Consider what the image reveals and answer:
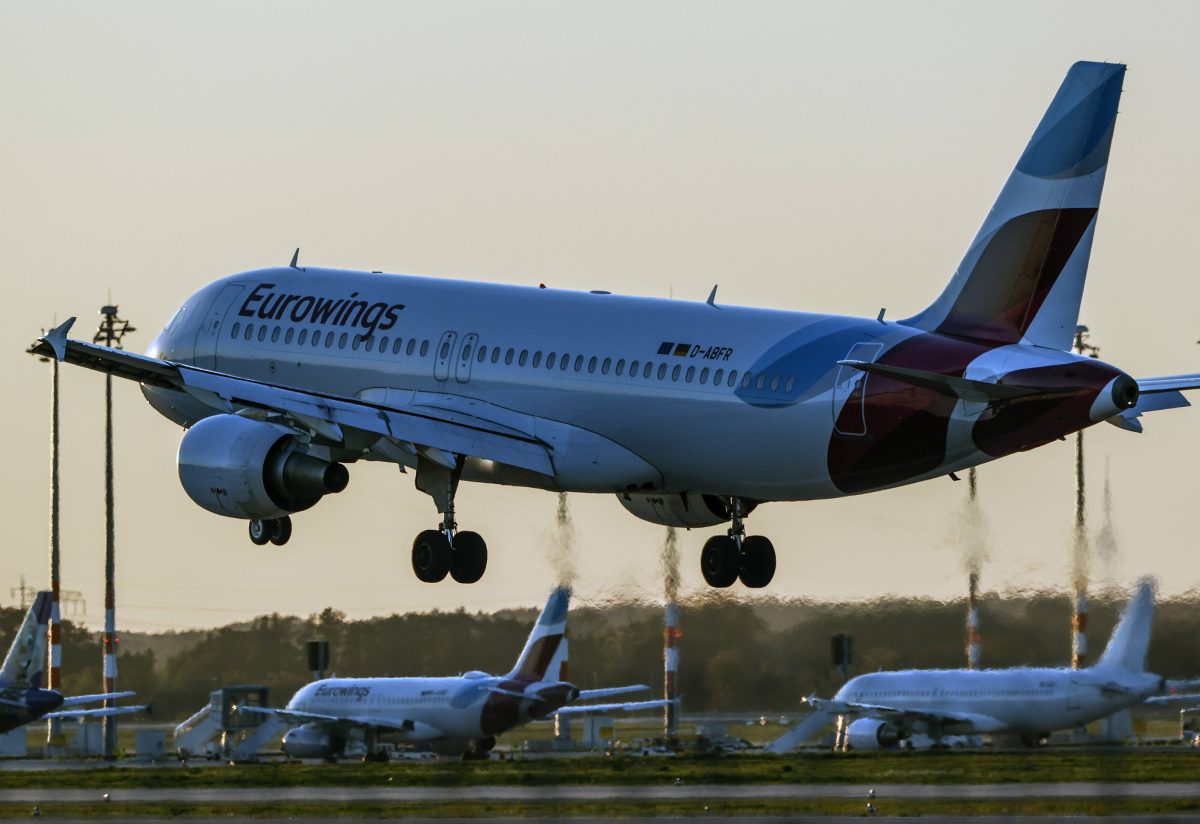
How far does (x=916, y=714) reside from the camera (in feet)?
317

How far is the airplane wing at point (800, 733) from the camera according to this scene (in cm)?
9412

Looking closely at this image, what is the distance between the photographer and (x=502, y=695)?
97.5m

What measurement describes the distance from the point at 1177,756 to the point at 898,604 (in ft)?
36.6

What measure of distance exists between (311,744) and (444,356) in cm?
4357

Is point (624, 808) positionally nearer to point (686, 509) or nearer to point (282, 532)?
point (686, 509)

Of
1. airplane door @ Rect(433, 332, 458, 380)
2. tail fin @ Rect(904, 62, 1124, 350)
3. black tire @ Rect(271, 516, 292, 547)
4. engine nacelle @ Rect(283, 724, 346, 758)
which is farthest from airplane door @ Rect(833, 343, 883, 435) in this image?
engine nacelle @ Rect(283, 724, 346, 758)

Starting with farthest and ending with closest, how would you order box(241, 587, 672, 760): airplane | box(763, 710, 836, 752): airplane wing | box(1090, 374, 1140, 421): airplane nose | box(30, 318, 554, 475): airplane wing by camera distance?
box(241, 587, 672, 760): airplane, box(763, 710, 836, 752): airplane wing, box(30, 318, 554, 475): airplane wing, box(1090, 374, 1140, 421): airplane nose

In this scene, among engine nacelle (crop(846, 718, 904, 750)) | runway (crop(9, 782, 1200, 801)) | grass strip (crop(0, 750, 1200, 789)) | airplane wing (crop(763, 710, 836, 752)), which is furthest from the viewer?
engine nacelle (crop(846, 718, 904, 750))

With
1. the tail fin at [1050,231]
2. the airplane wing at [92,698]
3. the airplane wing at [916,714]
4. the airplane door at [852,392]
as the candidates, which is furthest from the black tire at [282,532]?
the airplane wing at [92,698]

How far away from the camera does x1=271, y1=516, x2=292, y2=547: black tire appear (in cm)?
6053

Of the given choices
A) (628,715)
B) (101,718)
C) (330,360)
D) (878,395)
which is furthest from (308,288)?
(101,718)

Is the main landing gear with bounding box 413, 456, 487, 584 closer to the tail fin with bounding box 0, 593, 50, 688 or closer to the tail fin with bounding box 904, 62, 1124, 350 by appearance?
the tail fin with bounding box 904, 62, 1124, 350

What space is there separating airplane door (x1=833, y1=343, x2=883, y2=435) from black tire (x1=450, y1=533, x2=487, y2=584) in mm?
9063

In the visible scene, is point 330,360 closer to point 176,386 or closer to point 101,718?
point 176,386
